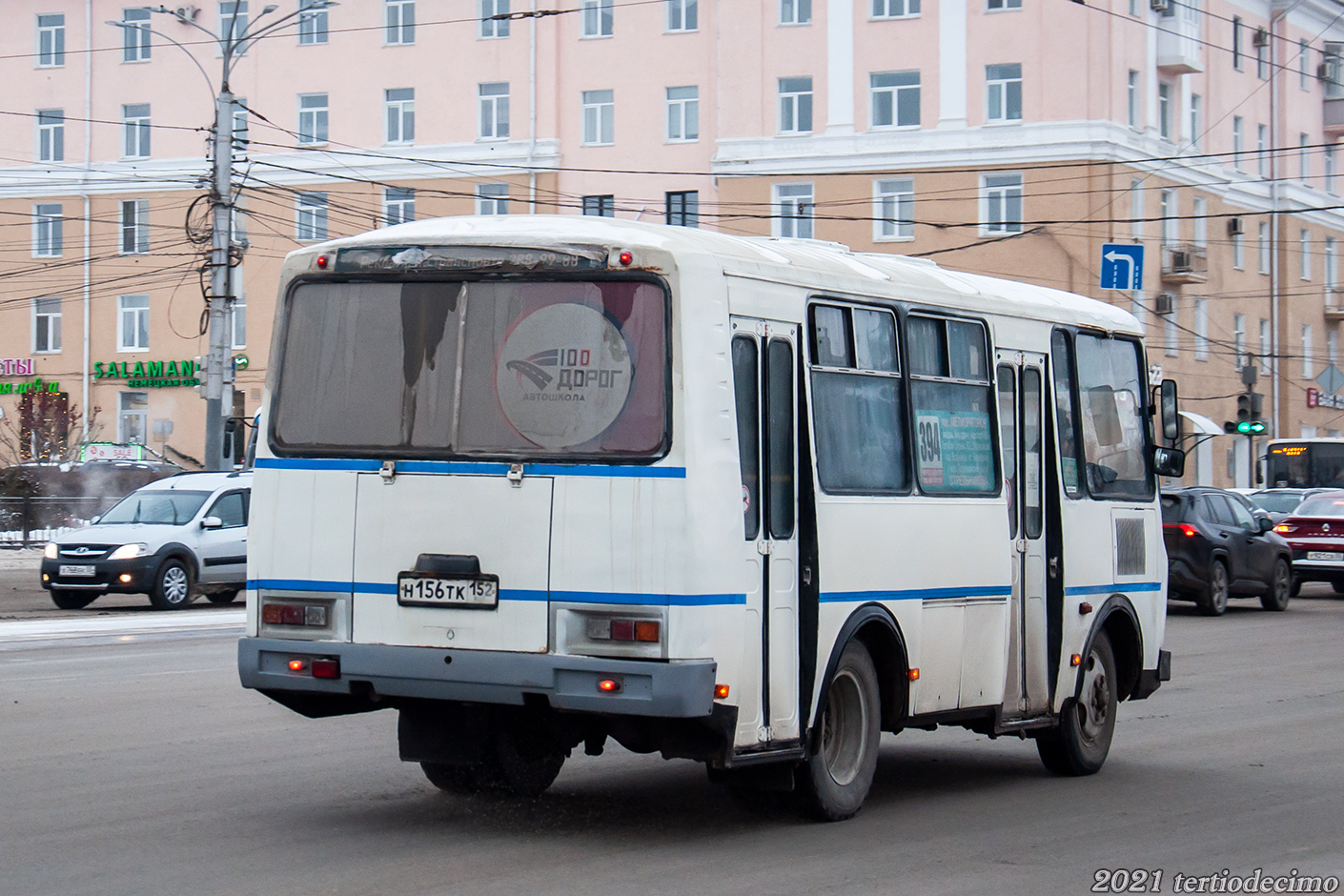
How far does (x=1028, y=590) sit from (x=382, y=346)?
381 cm

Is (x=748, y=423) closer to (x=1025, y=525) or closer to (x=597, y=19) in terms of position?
(x=1025, y=525)

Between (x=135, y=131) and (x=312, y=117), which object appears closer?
(x=312, y=117)

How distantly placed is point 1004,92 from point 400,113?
1826cm

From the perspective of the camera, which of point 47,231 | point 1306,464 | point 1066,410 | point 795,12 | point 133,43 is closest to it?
point 1066,410

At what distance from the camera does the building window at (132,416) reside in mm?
59750

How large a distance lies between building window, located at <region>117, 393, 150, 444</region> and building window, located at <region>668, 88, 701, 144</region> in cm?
1911

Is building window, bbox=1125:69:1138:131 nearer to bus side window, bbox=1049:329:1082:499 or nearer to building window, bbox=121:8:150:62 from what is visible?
building window, bbox=121:8:150:62

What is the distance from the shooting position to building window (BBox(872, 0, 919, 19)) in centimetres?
5150

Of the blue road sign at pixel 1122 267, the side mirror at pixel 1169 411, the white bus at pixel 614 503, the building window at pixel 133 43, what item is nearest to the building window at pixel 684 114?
the building window at pixel 133 43

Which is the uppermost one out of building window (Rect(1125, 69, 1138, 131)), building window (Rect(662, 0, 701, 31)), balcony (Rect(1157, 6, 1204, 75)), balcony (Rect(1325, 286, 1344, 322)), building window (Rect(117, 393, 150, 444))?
building window (Rect(662, 0, 701, 31))

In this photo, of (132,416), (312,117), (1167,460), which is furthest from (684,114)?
(1167,460)

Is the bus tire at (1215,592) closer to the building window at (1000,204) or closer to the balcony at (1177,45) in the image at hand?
the building window at (1000,204)

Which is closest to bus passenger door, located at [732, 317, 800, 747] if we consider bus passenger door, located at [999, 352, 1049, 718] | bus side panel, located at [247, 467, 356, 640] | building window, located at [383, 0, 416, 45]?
bus side panel, located at [247, 467, 356, 640]

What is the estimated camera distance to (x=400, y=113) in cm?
5709
